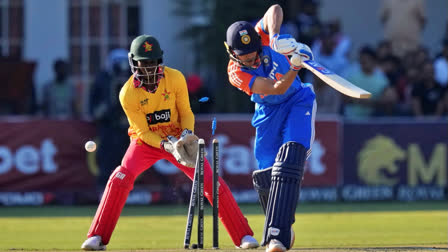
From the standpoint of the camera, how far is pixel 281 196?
7.03 meters

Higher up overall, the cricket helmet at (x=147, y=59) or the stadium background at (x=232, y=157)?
the cricket helmet at (x=147, y=59)

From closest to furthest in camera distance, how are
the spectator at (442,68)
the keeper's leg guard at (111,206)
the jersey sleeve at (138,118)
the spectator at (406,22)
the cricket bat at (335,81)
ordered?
the cricket bat at (335,81), the keeper's leg guard at (111,206), the jersey sleeve at (138,118), the spectator at (442,68), the spectator at (406,22)

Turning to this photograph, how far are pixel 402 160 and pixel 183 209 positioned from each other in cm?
371

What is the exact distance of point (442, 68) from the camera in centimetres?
1491

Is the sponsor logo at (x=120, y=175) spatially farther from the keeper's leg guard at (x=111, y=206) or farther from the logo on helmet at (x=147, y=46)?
the logo on helmet at (x=147, y=46)

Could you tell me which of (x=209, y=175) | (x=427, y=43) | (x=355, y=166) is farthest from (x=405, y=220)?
(x=427, y=43)

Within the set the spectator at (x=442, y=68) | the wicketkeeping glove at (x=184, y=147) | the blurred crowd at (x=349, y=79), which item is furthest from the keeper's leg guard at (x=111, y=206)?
the spectator at (x=442, y=68)

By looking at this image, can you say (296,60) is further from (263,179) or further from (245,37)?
(263,179)

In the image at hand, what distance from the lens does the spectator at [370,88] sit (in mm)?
14492

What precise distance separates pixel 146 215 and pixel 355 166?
12.2 feet

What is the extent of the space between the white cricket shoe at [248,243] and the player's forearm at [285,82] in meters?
1.44

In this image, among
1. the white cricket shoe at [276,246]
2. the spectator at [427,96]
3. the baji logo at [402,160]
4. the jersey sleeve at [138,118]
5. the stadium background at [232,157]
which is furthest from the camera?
the spectator at [427,96]

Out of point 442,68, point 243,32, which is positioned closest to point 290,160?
point 243,32

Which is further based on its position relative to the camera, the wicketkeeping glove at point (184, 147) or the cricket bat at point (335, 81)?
the wicketkeeping glove at point (184, 147)
